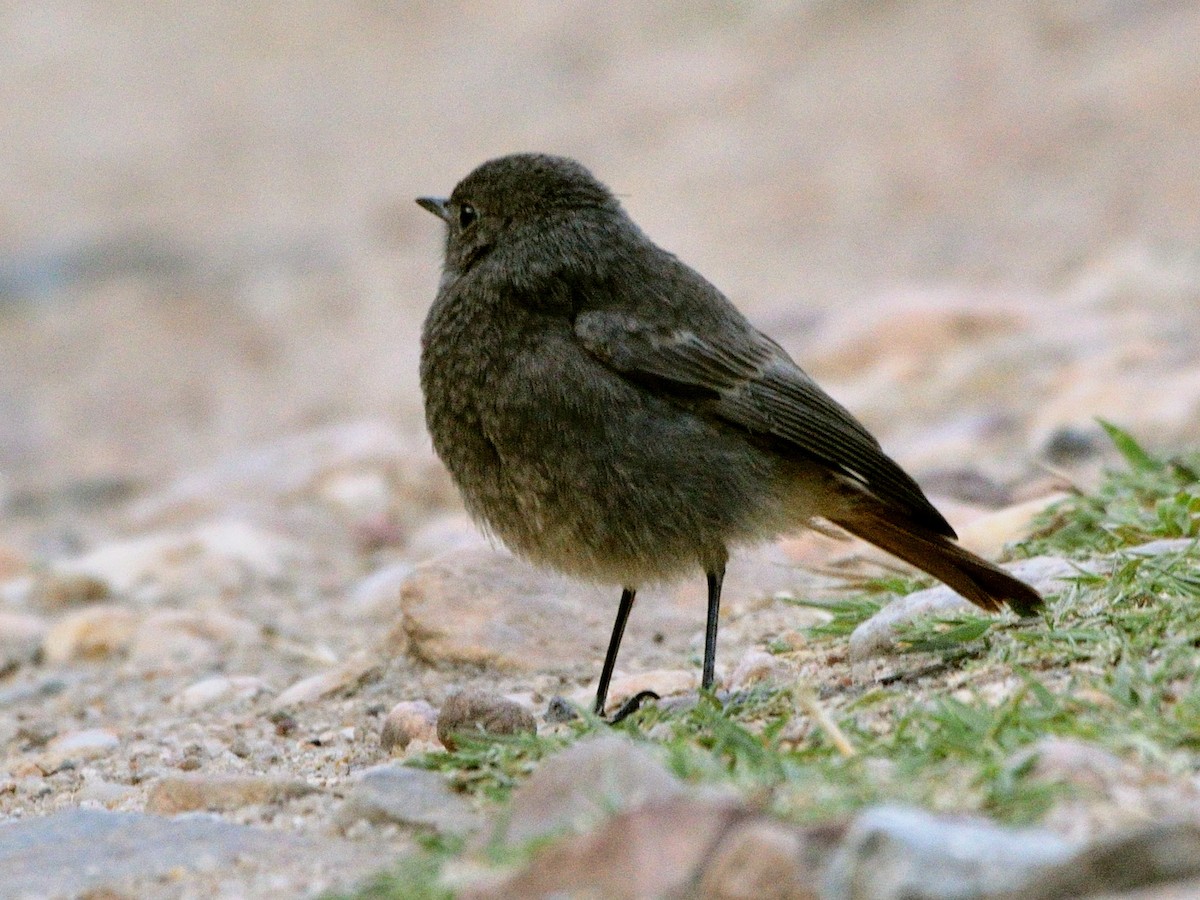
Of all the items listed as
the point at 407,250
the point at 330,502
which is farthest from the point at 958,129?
the point at 330,502

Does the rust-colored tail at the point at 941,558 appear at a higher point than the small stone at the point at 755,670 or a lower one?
higher

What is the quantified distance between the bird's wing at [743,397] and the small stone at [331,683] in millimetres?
1358

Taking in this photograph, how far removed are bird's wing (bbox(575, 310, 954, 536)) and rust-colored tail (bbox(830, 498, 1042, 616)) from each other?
2.5 inches

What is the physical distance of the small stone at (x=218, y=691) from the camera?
5414mm

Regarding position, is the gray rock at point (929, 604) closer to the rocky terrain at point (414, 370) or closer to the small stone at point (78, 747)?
the rocky terrain at point (414, 370)

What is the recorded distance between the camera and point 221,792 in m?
3.72

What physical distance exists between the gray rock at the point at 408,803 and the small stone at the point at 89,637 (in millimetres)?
3019

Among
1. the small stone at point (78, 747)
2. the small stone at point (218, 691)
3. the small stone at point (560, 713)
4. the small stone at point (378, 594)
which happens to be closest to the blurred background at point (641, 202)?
the small stone at point (378, 594)

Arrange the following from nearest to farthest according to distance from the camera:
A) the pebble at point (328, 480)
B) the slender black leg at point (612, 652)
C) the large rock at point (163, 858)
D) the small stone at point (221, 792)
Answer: the large rock at point (163, 858)
the small stone at point (221, 792)
the slender black leg at point (612, 652)
the pebble at point (328, 480)

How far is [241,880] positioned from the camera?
10.5ft

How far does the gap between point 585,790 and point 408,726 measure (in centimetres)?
144

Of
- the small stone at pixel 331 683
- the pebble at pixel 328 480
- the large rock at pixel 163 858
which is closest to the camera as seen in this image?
the large rock at pixel 163 858

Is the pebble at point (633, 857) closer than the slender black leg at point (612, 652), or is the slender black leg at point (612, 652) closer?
the pebble at point (633, 857)

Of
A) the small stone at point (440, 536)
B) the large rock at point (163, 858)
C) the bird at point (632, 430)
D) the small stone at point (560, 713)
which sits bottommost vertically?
the large rock at point (163, 858)
